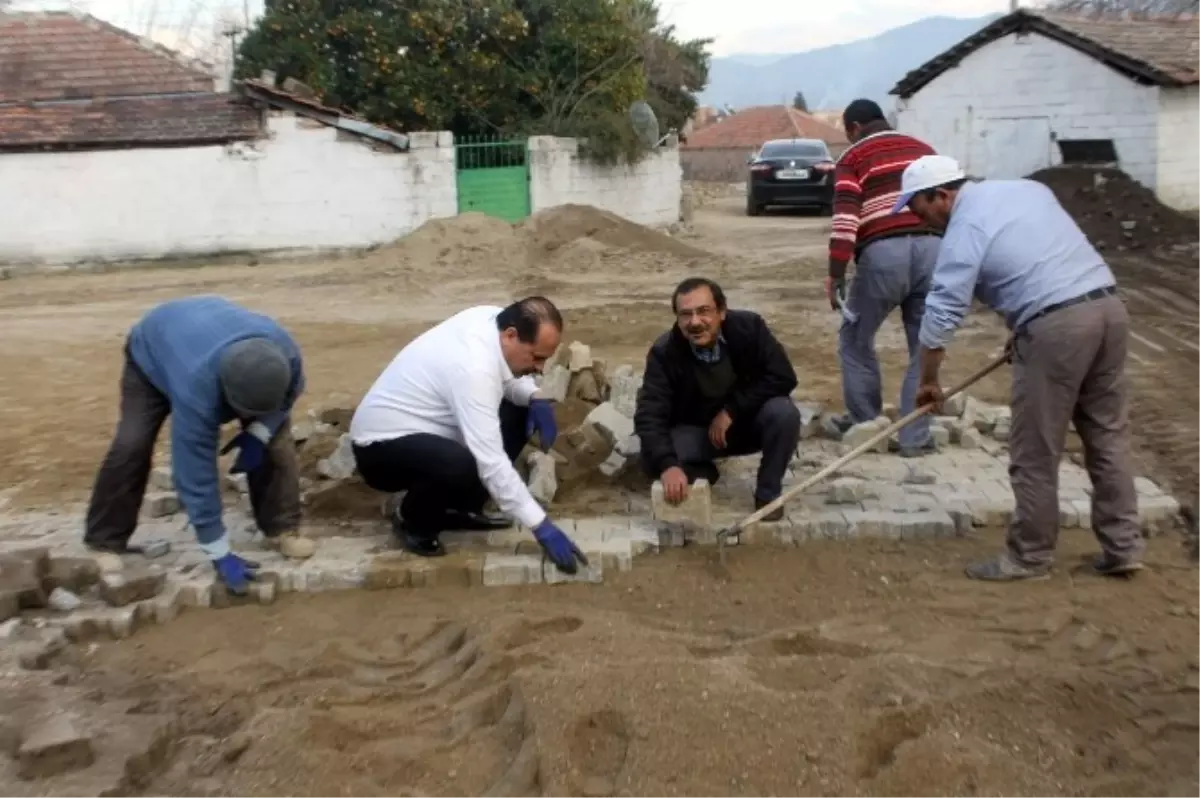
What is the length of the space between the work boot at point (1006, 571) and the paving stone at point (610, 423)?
82.7 inches

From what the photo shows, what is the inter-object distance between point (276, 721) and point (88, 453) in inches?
176

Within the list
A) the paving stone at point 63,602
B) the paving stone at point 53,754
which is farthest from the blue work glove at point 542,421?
A: the paving stone at point 53,754

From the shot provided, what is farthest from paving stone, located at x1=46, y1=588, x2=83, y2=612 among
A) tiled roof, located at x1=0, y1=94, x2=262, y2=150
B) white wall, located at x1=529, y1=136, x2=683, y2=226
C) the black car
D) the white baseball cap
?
the black car

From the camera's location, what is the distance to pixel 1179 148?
1873 cm

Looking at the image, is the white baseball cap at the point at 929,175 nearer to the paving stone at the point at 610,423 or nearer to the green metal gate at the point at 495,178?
the paving stone at the point at 610,423

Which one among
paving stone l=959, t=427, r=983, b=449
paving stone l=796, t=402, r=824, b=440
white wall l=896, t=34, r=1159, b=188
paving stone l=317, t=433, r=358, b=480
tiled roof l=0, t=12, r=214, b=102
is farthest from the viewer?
tiled roof l=0, t=12, r=214, b=102

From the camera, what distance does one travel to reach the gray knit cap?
472 cm

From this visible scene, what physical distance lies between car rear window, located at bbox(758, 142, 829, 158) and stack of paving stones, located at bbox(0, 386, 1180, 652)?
20.0 metres

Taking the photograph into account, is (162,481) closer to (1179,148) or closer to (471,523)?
(471,523)

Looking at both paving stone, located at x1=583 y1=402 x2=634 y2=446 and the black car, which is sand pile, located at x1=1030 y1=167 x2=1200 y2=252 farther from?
paving stone, located at x1=583 y1=402 x2=634 y2=446

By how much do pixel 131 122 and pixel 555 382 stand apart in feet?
47.2

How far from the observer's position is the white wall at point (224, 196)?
61.2ft

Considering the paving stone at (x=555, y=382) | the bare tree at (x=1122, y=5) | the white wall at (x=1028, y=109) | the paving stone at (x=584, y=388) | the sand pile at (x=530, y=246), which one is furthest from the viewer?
the bare tree at (x=1122, y=5)

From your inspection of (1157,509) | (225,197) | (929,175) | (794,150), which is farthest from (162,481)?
(794,150)
